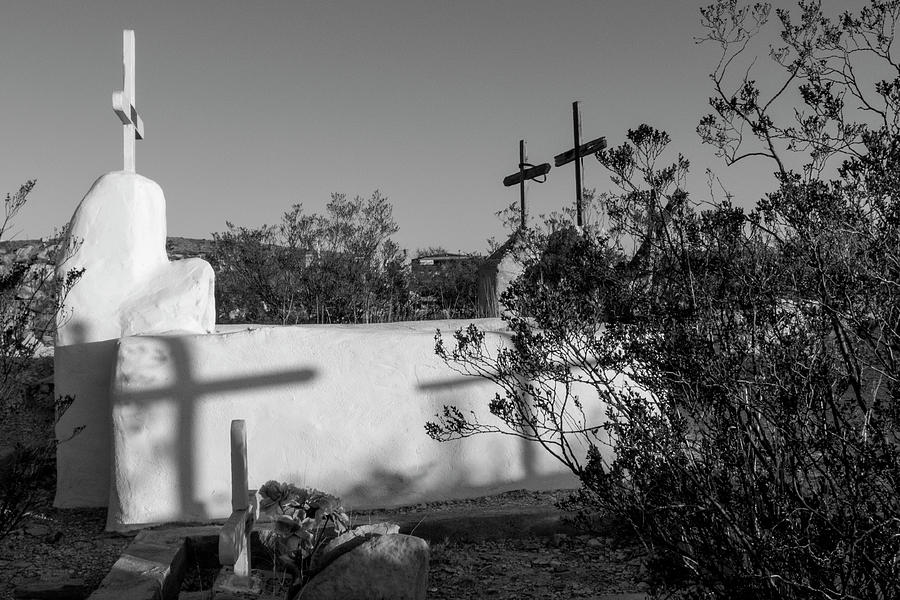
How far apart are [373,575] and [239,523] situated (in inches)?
28.3

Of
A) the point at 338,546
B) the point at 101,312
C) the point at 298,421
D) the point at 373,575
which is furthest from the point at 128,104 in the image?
the point at 373,575

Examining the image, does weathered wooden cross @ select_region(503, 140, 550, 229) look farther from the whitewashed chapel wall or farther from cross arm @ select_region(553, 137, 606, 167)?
the whitewashed chapel wall

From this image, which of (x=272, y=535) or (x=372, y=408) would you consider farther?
(x=372, y=408)

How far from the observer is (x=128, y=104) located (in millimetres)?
6023

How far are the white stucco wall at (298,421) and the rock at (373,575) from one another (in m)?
1.88

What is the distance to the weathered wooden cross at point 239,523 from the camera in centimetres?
366

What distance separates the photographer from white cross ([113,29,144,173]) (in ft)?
19.7

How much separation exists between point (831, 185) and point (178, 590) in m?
3.44

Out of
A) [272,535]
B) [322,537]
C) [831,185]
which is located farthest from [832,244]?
[272,535]

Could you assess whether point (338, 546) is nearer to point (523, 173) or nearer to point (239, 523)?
point (239, 523)

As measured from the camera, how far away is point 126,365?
520 centimetres

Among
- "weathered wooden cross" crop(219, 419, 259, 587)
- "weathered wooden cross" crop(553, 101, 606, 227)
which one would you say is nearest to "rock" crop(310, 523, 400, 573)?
"weathered wooden cross" crop(219, 419, 259, 587)

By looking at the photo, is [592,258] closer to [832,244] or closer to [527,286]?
[527,286]

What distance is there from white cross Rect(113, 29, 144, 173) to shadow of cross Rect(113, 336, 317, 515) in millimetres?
1651
